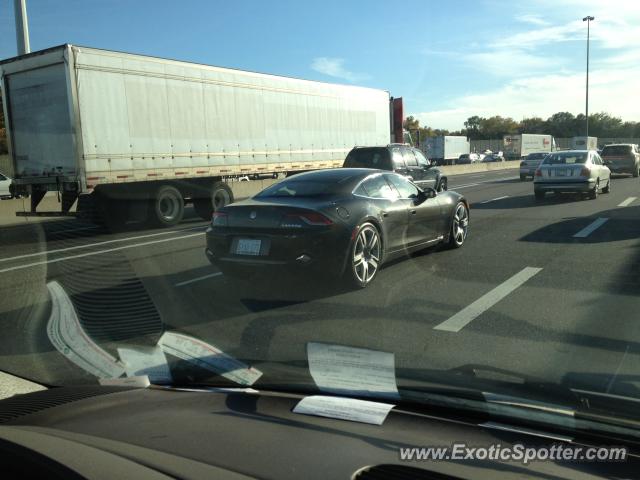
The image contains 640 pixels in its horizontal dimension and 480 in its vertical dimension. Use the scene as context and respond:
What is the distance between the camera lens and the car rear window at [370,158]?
50.4ft

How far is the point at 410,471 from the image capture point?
191cm

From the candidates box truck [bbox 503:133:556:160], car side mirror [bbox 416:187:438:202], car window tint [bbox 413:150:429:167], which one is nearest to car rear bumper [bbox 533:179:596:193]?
car window tint [bbox 413:150:429:167]

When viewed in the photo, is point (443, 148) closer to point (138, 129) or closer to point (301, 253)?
point (138, 129)

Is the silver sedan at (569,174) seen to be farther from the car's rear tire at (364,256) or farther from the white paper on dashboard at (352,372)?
the white paper on dashboard at (352,372)

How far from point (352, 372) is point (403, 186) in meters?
5.52

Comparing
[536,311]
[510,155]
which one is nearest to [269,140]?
[536,311]

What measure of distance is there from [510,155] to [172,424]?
80947mm

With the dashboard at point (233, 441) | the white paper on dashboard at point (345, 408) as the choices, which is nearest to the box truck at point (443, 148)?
the white paper on dashboard at point (345, 408)

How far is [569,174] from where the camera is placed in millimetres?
17297

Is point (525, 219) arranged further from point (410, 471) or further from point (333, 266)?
point (410, 471)

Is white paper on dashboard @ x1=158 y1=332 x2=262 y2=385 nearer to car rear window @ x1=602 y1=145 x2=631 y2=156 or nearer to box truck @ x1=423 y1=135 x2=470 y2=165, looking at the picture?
car rear window @ x1=602 y1=145 x2=631 y2=156

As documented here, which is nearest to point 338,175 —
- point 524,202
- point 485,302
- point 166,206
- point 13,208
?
point 485,302

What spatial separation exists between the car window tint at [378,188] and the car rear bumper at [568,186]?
11.1 meters

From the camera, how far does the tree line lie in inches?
4823
